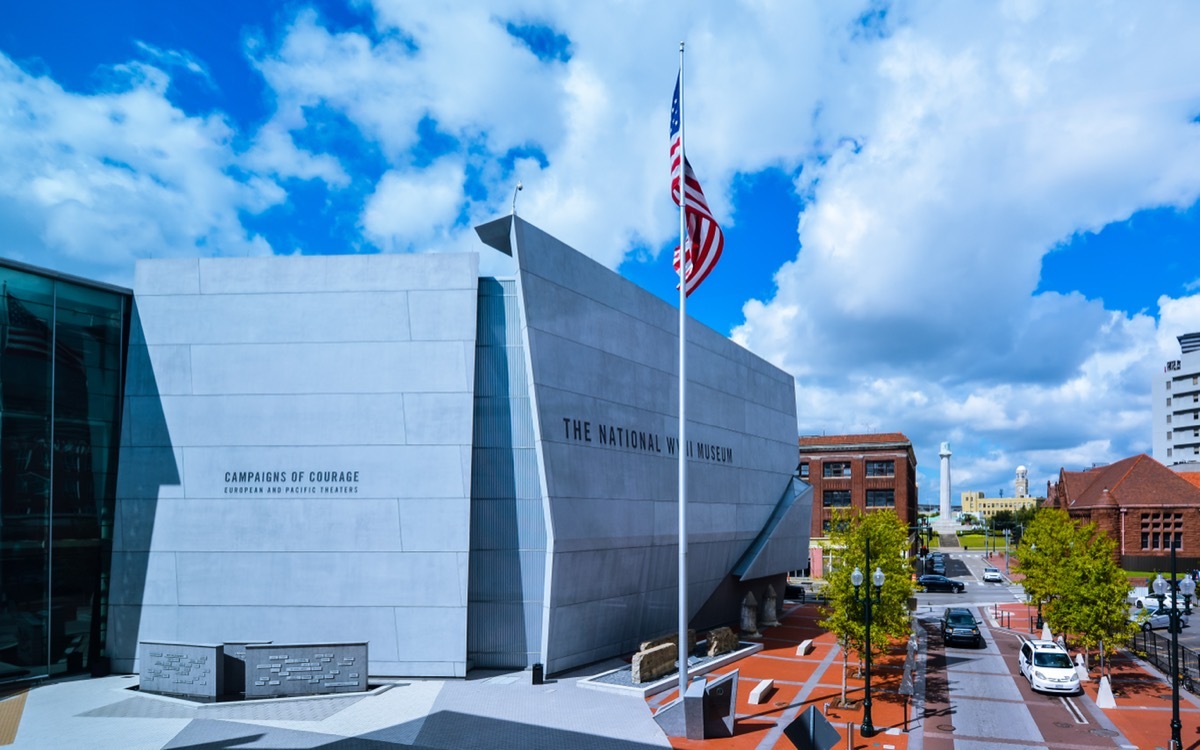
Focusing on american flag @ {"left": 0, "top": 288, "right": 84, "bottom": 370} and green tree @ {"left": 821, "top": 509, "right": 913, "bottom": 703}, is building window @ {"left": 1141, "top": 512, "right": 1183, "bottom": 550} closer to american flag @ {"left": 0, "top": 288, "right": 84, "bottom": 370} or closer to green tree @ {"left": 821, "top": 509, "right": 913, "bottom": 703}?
green tree @ {"left": 821, "top": 509, "right": 913, "bottom": 703}

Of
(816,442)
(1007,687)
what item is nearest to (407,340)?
(1007,687)

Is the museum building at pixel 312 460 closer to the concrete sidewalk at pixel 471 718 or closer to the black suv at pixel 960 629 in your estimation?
the concrete sidewalk at pixel 471 718

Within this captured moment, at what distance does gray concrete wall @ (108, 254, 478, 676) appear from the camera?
944 inches

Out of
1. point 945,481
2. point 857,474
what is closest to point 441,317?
point 857,474

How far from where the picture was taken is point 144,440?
81.4ft

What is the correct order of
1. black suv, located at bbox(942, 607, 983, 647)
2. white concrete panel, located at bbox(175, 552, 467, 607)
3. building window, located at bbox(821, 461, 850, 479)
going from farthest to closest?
building window, located at bbox(821, 461, 850, 479) → black suv, located at bbox(942, 607, 983, 647) → white concrete panel, located at bbox(175, 552, 467, 607)

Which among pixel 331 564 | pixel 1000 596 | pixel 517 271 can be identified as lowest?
pixel 1000 596

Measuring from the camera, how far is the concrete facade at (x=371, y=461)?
2398cm

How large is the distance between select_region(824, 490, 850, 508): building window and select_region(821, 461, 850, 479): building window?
1.68 m

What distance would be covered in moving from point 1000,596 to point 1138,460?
25694 millimetres

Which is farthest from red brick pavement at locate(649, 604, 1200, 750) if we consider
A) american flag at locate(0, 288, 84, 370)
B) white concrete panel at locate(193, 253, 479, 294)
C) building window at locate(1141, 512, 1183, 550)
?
building window at locate(1141, 512, 1183, 550)

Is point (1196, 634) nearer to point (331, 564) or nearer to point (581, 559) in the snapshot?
point (581, 559)

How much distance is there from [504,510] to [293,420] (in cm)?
728

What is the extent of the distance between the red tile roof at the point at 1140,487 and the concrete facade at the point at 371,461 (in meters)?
63.7
